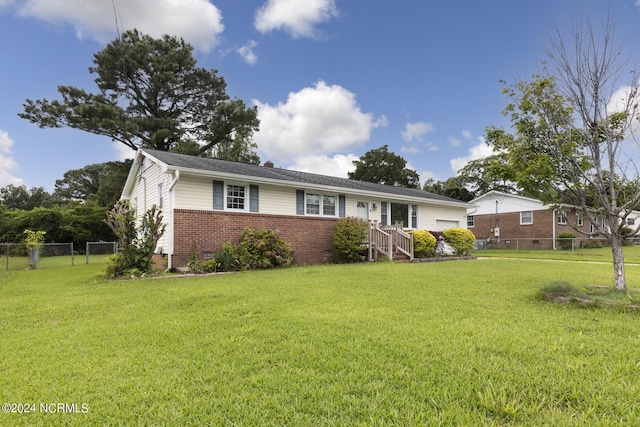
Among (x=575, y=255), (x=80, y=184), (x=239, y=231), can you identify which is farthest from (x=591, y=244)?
(x=80, y=184)

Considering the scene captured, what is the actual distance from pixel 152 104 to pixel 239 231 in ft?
66.1

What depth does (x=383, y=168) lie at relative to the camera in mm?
45031

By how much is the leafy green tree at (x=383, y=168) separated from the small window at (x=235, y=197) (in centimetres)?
3451

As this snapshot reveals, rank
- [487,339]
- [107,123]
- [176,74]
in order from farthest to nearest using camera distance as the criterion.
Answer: [176,74]
[107,123]
[487,339]

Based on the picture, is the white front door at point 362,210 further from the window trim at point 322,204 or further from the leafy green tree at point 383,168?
the leafy green tree at point 383,168

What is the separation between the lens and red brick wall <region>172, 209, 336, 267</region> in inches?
415

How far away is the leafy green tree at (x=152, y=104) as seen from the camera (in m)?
22.1

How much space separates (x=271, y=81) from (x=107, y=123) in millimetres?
12217

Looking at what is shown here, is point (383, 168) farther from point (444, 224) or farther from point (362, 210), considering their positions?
point (362, 210)

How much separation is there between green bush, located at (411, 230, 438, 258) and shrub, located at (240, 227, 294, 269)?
5.83 metres

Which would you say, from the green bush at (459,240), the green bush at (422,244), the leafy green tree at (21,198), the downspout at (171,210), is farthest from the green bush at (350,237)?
the leafy green tree at (21,198)

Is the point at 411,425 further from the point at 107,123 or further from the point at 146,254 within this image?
the point at 107,123

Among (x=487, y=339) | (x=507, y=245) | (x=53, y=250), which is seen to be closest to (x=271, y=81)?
(x=53, y=250)

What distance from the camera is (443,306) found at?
502 centimetres
